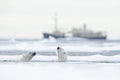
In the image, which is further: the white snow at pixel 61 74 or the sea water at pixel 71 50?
the sea water at pixel 71 50

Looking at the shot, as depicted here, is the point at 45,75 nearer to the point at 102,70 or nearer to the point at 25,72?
the point at 25,72

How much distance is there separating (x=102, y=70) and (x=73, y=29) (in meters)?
51.7

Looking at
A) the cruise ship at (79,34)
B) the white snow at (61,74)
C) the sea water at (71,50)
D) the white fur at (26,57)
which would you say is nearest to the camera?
the white snow at (61,74)

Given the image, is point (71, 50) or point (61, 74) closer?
point (61, 74)

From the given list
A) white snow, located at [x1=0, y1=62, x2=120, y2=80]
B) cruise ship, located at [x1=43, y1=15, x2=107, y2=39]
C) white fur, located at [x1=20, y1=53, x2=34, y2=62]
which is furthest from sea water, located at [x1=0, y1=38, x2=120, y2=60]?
cruise ship, located at [x1=43, y1=15, x2=107, y2=39]

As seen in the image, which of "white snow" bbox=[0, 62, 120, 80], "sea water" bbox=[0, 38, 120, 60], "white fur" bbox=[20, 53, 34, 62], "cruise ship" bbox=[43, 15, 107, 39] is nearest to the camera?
"white snow" bbox=[0, 62, 120, 80]

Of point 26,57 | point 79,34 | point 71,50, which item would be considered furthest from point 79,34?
point 26,57

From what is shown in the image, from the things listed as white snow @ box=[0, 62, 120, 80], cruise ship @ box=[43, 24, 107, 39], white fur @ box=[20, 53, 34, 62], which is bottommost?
cruise ship @ box=[43, 24, 107, 39]

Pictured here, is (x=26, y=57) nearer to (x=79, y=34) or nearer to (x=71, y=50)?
(x=71, y=50)

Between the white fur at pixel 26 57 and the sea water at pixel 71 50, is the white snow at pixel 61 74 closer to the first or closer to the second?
the white fur at pixel 26 57

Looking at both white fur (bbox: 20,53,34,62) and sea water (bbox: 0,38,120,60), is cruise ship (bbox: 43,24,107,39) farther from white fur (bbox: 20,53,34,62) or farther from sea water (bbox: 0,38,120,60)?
white fur (bbox: 20,53,34,62)

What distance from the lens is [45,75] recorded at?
8133 millimetres

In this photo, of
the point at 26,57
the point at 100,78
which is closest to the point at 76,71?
the point at 100,78

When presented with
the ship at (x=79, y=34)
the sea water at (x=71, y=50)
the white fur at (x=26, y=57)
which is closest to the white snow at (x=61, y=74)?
the white fur at (x=26, y=57)
